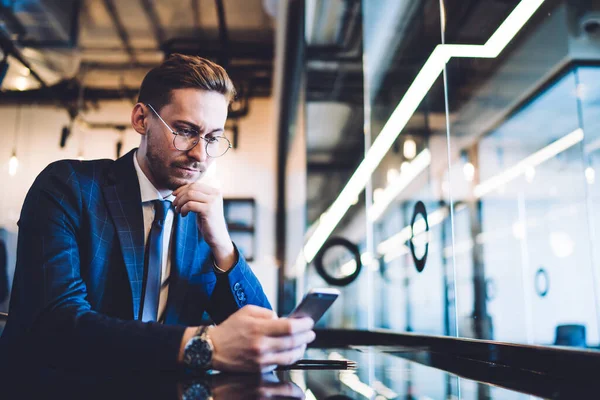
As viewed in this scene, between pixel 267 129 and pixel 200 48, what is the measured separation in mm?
1881

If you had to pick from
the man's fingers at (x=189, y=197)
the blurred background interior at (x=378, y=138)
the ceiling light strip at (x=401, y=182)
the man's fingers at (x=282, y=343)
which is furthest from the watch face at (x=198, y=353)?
the ceiling light strip at (x=401, y=182)

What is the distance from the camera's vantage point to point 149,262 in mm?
1346

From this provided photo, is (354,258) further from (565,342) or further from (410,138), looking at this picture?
(565,342)

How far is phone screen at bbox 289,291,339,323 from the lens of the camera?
964 millimetres

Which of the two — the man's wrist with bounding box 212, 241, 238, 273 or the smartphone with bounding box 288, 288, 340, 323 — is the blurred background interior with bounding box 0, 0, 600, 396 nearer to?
the man's wrist with bounding box 212, 241, 238, 273

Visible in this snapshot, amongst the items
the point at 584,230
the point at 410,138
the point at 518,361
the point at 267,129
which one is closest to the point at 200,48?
the point at 267,129

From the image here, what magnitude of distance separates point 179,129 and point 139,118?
18 centimetres

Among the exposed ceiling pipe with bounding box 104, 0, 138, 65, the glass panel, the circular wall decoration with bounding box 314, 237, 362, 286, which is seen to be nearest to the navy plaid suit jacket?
the circular wall decoration with bounding box 314, 237, 362, 286

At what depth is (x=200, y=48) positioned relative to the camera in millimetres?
6020

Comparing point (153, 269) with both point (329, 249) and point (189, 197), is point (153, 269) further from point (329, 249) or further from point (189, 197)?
point (329, 249)

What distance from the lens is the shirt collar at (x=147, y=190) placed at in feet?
4.76

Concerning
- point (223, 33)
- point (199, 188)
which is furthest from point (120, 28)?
point (199, 188)

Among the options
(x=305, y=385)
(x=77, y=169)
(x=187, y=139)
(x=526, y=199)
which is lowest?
(x=305, y=385)

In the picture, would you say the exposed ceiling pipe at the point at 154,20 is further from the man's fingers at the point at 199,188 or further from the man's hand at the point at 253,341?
the man's hand at the point at 253,341
